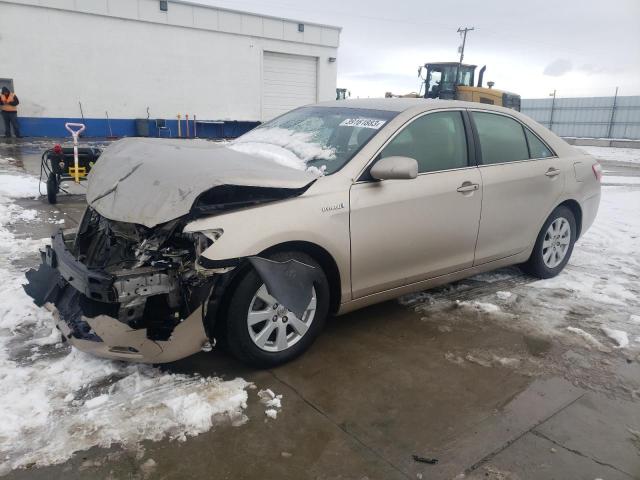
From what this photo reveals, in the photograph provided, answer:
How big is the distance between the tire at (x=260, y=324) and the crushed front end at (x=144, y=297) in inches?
5.9

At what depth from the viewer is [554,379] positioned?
311 cm

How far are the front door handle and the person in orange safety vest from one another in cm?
1758

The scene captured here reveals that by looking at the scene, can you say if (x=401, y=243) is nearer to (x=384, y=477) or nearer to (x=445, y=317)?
(x=445, y=317)

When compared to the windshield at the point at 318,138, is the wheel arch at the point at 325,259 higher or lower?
lower

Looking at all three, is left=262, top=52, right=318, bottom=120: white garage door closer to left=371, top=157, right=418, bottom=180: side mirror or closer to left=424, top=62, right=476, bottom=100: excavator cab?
left=424, top=62, right=476, bottom=100: excavator cab

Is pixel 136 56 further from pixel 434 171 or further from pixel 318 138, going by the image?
pixel 434 171

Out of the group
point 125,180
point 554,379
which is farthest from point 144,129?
point 554,379

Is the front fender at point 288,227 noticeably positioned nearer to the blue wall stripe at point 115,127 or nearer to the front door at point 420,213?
the front door at point 420,213

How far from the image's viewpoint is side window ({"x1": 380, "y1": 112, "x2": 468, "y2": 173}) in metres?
3.56

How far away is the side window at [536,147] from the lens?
4537 millimetres

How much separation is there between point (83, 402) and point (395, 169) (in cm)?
229

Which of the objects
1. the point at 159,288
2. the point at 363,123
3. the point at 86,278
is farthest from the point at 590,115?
the point at 86,278

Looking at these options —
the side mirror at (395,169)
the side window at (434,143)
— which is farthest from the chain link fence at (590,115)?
the side mirror at (395,169)

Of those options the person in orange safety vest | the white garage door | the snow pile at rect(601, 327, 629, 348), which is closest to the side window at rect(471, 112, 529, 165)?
the snow pile at rect(601, 327, 629, 348)
